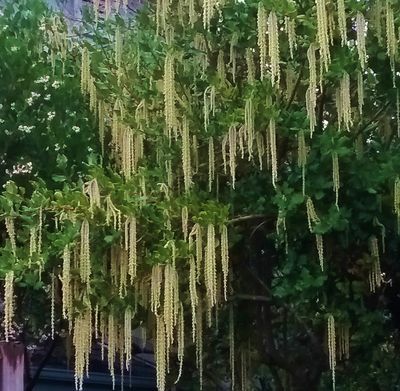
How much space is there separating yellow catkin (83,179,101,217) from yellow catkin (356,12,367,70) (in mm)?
1580

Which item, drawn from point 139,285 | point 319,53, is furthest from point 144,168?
point 319,53

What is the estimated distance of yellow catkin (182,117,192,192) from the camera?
5105 millimetres

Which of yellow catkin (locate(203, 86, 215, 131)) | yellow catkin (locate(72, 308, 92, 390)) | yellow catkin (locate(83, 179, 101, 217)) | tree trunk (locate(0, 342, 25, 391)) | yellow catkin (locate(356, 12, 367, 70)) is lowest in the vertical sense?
tree trunk (locate(0, 342, 25, 391))

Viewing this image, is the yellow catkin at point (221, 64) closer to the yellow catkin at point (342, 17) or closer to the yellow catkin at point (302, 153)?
the yellow catkin at point (302, 153)

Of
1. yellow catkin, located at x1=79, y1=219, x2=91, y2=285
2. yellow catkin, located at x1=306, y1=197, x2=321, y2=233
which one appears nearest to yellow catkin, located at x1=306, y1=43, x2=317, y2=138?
yellow catkin, located at x1=306, y1=197, x2=321, y2=233

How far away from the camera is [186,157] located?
515cm

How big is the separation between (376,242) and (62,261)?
191 cm

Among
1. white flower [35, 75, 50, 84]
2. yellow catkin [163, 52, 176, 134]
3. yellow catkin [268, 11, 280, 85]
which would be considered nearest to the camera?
yellow catkin [268, 11, 280, 85]

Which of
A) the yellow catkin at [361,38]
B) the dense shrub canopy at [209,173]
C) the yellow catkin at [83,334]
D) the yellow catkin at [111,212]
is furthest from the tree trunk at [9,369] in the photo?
the yellow catkin at [361,38]

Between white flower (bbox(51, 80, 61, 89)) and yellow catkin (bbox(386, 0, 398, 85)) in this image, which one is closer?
yellow catkin (bbox(386, 0, 398, 85))

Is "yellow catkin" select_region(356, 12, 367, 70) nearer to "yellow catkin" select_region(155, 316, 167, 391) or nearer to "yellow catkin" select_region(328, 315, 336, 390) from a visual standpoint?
"yellow catkin" select_region(328, 315, 336, 390)

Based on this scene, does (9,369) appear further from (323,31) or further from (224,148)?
(323,31)

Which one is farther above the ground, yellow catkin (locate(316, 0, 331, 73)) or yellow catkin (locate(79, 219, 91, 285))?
yellow catkin (locate(316, 0, 331, 73))

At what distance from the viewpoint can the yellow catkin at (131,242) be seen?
4863 millimetres
